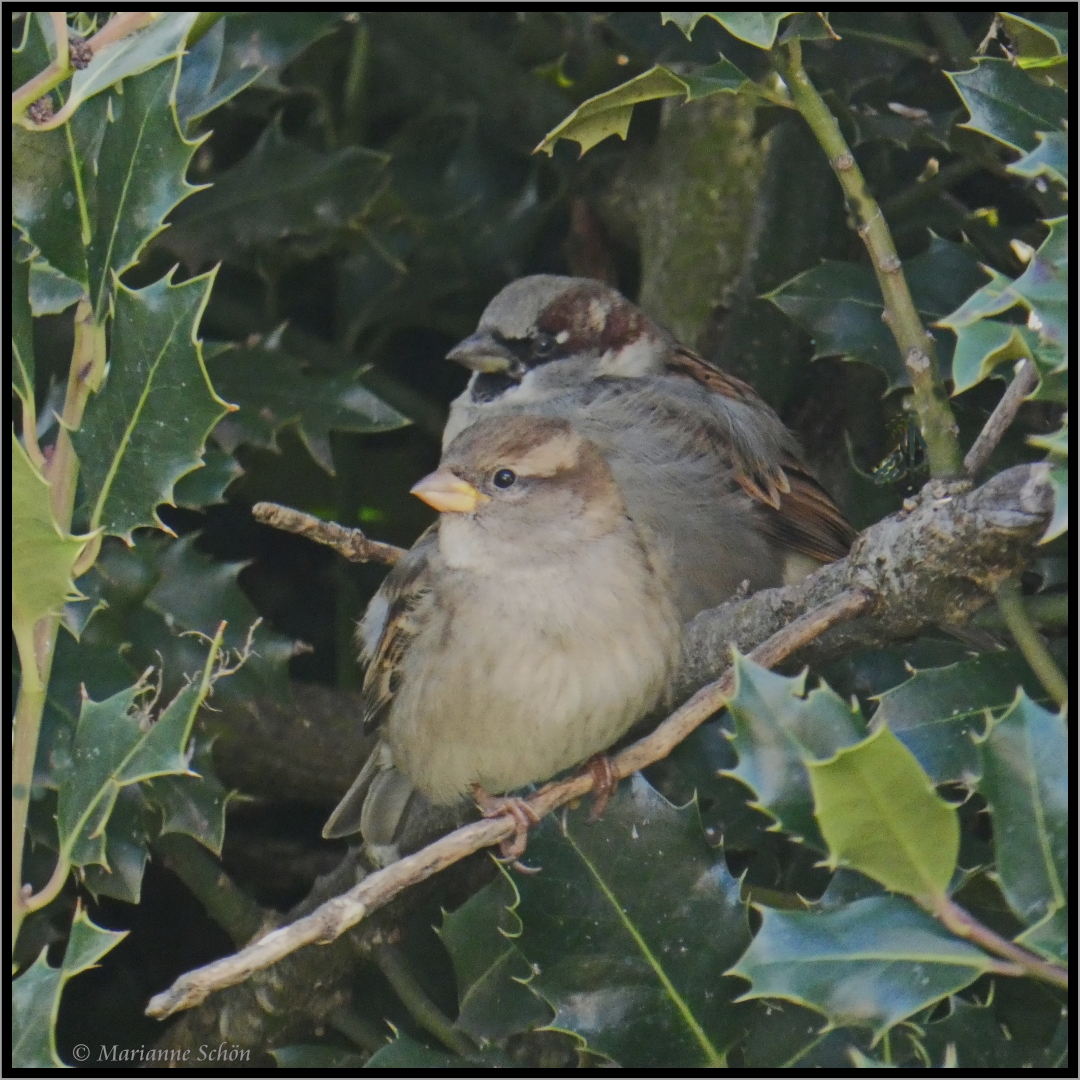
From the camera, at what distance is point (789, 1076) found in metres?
1.49

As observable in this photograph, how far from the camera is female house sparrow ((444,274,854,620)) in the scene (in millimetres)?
2613

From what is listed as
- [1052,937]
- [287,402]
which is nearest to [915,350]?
[1052,937]

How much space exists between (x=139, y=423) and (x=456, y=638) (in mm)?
656

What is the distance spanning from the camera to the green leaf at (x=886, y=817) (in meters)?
1.18

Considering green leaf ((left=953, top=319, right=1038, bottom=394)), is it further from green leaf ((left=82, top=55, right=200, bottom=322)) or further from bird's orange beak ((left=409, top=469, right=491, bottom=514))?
bird's orange beak ((left=409, top=469, right=491, bottom=514))

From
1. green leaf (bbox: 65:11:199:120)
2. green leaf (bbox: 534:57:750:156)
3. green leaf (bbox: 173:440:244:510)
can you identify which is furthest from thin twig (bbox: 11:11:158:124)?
green leaf (bbox: 173:440:244:510)

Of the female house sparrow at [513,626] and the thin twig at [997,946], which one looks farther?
the female house sparrow at [513,626]

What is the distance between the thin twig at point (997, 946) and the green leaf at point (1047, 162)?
66cm

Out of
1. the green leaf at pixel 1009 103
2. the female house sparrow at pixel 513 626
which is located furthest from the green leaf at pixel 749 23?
the female house sparrow at pixel 513 626

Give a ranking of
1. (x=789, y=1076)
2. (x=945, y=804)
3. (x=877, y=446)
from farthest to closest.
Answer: (x=877, y=446)
(x=789, y=1076)
(x=945, y=804)

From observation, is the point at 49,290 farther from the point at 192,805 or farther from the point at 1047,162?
the point at 1047,162

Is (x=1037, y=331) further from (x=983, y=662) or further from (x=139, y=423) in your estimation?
(x=139, y=423)

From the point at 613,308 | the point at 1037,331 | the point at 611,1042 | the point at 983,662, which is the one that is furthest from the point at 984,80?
the point at 613,308

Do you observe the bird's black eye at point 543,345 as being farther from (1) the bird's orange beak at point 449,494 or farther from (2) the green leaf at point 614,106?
(2) the green leaf at point 614,106
